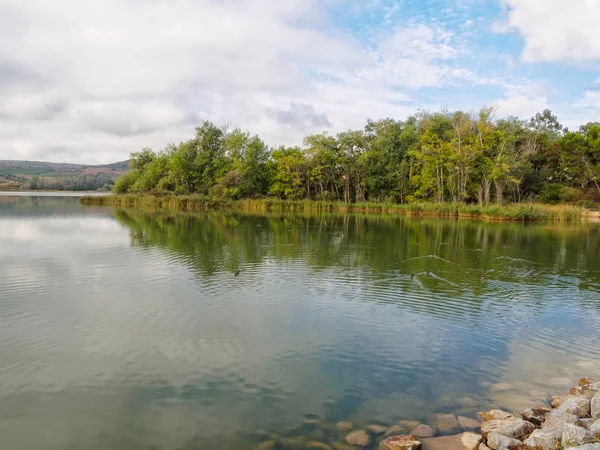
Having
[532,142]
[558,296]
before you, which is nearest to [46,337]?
[558,296]

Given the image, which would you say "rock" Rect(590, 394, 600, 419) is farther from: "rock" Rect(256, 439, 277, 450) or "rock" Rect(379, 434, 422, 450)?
"rock" Rect(256, 439, 277, 450)

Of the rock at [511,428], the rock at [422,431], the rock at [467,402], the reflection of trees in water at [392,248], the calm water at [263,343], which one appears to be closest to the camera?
the rock at [511,428]

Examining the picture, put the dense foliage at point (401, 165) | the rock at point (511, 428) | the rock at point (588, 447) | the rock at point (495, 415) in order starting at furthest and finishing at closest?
the dense foliage at point (401, 165)
the rock at point (495, 415)
the rock at point (511, 428)
the rock at point (588, 447)

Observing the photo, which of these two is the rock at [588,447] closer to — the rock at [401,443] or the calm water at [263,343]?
the rock at [401,443]

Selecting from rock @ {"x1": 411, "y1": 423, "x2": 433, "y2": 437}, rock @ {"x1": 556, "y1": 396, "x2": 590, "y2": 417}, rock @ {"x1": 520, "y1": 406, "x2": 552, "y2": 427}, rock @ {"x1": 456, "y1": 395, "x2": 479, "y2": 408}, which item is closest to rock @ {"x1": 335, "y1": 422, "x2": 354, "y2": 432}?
rock @ {"x1": 411, "y1": 423, "x2": 433, "y2": 437}

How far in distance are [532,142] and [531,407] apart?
200 ft

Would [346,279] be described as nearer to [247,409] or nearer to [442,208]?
[247,409]

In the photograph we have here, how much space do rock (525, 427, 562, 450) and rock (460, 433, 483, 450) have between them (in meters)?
0.59

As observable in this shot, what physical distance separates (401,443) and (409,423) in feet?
2.57

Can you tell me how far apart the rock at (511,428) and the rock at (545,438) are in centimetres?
26

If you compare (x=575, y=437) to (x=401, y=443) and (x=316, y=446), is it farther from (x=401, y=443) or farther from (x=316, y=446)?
(x=316, y=446)

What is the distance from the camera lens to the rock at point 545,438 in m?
4.70

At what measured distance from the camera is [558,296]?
13133 millimetres

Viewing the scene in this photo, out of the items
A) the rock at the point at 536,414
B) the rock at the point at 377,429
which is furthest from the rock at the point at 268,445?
the rock at the point at 536,414
